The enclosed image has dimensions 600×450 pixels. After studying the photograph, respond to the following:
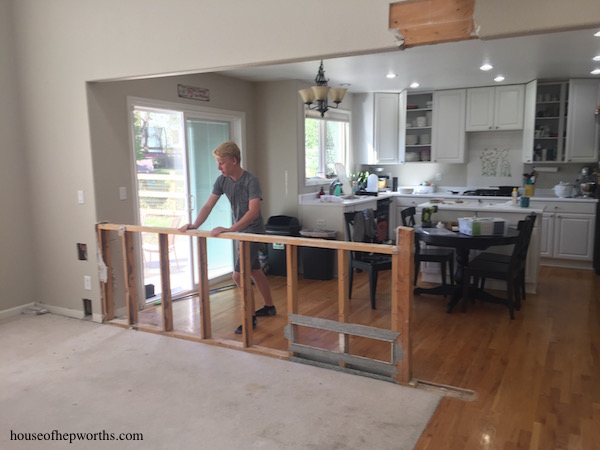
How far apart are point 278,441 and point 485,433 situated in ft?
3.50

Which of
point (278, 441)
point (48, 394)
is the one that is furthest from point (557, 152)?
point (48, 394)

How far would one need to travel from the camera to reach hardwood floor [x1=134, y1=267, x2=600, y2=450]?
2512mm

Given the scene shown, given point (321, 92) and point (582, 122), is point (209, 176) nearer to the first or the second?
point (321, 92)

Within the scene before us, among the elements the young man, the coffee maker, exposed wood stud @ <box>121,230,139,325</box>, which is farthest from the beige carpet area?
the coffee maker

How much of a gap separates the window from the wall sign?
147 cm

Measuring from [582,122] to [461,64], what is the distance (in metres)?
2.13

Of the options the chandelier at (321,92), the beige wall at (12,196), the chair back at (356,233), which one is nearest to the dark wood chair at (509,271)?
the chair back at (356,233)

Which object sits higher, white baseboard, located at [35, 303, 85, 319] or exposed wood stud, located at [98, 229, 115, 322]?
exposed wood stud, located at [98, 229, 115, 322]

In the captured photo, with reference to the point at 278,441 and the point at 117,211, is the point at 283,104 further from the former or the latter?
the point at 278,441

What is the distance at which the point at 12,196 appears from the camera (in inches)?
169

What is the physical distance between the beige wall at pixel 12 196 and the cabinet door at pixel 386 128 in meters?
4.81

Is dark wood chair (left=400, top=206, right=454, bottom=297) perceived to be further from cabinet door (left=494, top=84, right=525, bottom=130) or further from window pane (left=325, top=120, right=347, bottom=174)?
cabinet door (left=494, top=84, right=525, bottom=130)

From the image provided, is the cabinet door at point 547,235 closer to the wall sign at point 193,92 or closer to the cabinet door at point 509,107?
the cabinet door at point 509,107

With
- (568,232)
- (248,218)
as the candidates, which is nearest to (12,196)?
(248,218)
